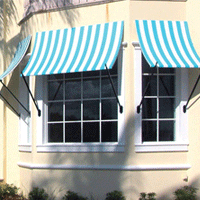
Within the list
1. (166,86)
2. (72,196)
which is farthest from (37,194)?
(166,86)

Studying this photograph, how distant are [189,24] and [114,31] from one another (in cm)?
151

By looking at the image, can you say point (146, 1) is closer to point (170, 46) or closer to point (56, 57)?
point (170, 46)

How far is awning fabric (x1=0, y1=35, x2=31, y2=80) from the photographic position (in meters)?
8.55

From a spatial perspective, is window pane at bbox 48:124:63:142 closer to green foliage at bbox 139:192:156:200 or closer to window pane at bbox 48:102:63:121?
window pane at bbox 48:102:63:121

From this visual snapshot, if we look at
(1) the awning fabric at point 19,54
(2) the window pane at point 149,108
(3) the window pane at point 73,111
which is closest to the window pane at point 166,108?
(2) the window pane at point 149,108

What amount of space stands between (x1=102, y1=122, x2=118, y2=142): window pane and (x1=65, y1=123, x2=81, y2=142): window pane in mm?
597

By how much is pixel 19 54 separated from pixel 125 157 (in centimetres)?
337

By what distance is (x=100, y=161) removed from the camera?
7.86m

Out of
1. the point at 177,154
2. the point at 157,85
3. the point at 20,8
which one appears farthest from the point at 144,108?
the point at 20,8

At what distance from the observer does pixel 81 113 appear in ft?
27.5

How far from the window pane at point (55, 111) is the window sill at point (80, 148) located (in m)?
0.62

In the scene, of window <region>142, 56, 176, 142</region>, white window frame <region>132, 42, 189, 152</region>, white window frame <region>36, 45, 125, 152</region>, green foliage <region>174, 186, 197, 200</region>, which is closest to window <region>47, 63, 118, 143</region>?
white window frame <region>36, 45, 125, 152</region>

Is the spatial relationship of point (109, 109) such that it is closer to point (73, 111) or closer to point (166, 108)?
point (73, 111)

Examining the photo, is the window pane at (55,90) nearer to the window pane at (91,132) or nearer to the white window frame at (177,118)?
the window pane at (91,132)
